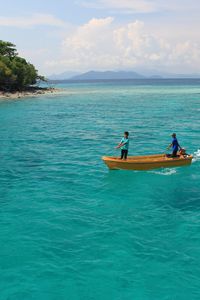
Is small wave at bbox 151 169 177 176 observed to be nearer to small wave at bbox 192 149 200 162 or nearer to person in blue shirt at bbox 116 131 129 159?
person in blue shirt at bbox 116 131 129 159

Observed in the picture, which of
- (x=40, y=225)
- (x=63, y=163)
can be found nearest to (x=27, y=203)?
(x=40, y=225)

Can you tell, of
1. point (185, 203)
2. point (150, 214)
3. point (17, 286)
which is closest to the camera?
point (17, 286)

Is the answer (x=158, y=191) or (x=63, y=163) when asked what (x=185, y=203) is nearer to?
(x=158, y=191)

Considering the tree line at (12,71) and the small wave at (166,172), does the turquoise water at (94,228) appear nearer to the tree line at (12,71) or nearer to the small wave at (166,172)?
the small wave at (166,172)

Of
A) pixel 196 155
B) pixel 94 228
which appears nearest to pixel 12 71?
pixel 196 155

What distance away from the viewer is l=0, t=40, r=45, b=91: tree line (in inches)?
3692

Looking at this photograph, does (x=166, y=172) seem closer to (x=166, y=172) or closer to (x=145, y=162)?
(x=166, y=172)

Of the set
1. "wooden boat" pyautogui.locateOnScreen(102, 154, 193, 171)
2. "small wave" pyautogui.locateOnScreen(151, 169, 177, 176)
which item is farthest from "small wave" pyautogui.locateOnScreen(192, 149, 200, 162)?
→ "small wave" pyautogui.locateOnScreen(151, 169, 177, 176)

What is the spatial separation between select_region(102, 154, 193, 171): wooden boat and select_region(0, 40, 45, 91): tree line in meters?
73.7

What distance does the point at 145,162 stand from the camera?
25312 millimetres

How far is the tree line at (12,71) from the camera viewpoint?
308 feet

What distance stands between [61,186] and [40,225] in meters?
6.08

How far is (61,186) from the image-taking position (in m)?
23.0

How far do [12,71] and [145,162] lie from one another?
79.5 m
